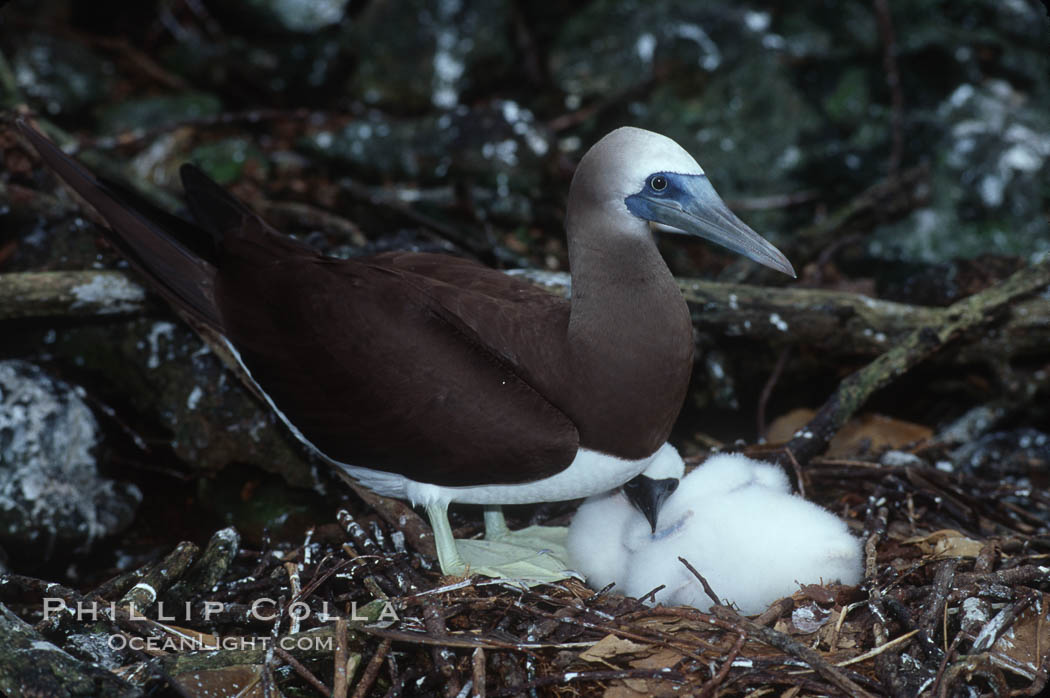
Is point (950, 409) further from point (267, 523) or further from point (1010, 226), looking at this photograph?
point (267, 523)

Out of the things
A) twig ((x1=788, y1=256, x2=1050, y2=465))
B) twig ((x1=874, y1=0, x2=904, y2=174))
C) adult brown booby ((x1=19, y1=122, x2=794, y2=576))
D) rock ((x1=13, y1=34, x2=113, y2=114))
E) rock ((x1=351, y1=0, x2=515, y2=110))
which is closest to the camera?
adult brown booby ((x1=19, y1=122, x2=794, y2=576))

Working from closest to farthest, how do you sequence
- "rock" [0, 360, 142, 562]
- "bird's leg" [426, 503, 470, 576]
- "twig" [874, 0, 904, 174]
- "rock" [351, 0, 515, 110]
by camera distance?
"bird's leg" [426, 503, 470, 576]
"rock" [0, 360, 142, 562]
"twig" [874, 0, 904, 174]
"rock" [351, 0, 515, 110]

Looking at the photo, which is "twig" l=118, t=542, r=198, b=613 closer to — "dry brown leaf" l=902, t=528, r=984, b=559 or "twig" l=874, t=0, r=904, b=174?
"dry brown leaf" l=902, t=528, r=984, b=559

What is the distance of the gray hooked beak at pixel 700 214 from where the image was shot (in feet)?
11.2

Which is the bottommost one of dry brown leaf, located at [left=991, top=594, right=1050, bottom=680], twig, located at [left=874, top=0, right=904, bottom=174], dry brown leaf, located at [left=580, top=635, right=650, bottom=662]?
dry brown leaf, located at [left=991, top=594, right=1050, bottom=680]

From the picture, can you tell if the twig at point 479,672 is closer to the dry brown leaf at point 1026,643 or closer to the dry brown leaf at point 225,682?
the dry brown leaf at point 225,682

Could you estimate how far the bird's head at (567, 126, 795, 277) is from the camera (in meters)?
3.38

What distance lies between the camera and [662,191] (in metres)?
3.43

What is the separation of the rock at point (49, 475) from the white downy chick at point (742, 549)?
2445 mm

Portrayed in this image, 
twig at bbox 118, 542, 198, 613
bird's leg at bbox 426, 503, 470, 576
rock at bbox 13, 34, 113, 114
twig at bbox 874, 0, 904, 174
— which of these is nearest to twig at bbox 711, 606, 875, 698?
bird's leg at bbox 426, 503, 470, 576

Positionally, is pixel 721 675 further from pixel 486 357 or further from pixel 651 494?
pixel 486 357

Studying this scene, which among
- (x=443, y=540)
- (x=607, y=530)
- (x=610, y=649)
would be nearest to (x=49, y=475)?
(x=443, y=540)

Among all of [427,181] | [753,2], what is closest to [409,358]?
[427,181]

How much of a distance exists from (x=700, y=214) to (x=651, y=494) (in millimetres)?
1097
